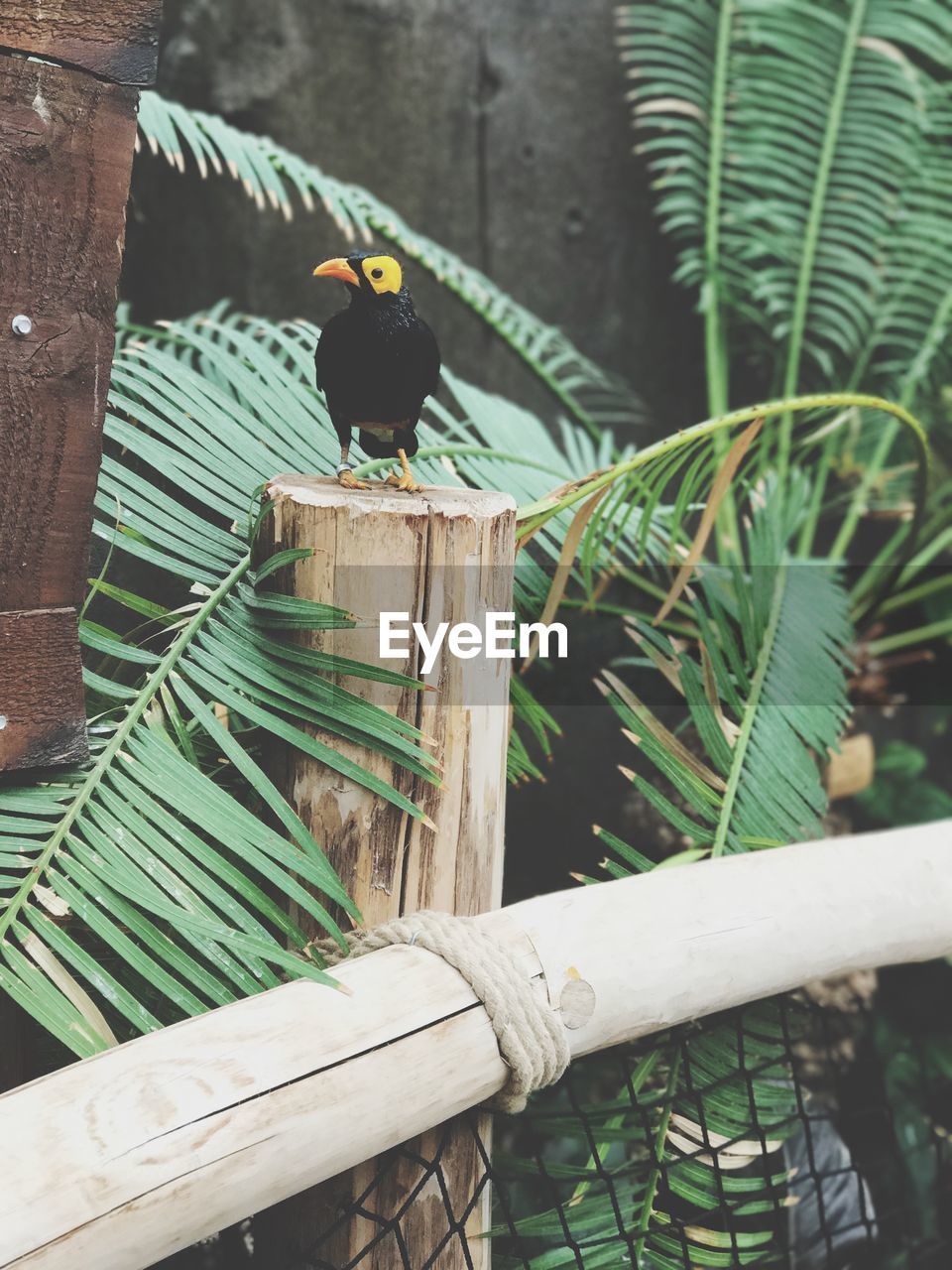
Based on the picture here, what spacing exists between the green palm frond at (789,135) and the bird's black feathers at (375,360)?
145cm

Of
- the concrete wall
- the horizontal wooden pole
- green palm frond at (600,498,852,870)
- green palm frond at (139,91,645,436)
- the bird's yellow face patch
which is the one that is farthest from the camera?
the concrete wall

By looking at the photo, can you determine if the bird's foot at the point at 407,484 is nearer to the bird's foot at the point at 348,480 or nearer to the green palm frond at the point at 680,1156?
the bird's foot at the point at 348,480

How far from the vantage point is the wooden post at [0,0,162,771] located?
66cm

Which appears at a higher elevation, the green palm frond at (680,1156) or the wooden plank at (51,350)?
the wooden plank at (51,350)

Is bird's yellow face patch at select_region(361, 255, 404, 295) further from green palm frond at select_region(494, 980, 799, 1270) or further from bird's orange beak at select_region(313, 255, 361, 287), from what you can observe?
green palm frond at select_region(494, 980, 799, 1270)

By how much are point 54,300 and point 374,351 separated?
0.21 metres

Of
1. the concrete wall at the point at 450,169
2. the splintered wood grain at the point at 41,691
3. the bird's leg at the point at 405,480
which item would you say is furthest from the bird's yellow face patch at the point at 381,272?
the concrete wall at the point at 450,169

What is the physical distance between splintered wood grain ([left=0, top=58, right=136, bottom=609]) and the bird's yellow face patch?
164 mm

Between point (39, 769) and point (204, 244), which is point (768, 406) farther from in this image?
point (204, 244)

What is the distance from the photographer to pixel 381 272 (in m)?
0.75

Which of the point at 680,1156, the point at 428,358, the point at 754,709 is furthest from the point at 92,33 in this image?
the point at 680,1156

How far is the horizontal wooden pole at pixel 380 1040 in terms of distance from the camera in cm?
54

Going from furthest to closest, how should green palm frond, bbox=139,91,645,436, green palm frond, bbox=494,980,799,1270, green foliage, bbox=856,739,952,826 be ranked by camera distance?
green foliage, bbox=856,739,952,826 → green palm frond, bbox=139,91,645,436 → green palm frond, bbox=494,980,799,1270

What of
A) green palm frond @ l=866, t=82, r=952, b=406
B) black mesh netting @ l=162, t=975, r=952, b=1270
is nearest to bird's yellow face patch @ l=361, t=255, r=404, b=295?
black mesh netting @ l=162, t=975, r=952, b=1270
